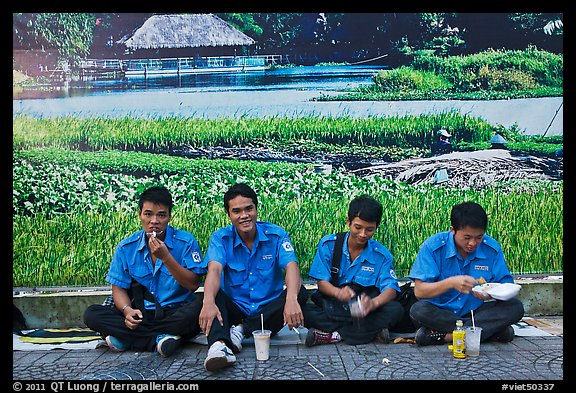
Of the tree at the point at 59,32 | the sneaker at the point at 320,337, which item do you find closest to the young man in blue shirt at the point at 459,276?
the sneaker at the point at 320,337

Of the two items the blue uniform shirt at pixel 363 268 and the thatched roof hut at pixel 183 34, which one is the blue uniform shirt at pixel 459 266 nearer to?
the blue uniform shirt at pixel 363 268

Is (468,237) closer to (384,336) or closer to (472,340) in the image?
(472,340)

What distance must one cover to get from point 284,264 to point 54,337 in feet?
6.33

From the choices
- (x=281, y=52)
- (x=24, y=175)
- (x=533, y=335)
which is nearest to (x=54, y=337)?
(x=24, y=175)

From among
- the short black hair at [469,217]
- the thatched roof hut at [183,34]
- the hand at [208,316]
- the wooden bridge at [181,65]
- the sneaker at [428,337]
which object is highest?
the thatched roof hut at [183,34]

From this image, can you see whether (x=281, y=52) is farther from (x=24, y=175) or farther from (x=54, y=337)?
(x=54, y=337)

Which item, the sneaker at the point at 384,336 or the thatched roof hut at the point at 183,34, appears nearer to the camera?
the sneaker at the point at 384,336

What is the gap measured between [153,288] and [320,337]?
1302 mm

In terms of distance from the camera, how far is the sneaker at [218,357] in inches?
161

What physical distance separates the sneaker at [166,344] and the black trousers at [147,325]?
0.07 metres

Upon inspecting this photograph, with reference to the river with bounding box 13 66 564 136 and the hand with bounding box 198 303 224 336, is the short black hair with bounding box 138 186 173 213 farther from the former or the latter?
the river with bounding box 13 66 564 136

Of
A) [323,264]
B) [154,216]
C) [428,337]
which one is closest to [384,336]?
[428,337]

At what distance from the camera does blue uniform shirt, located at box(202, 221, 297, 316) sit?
4879 mm

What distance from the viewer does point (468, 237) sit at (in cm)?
460
